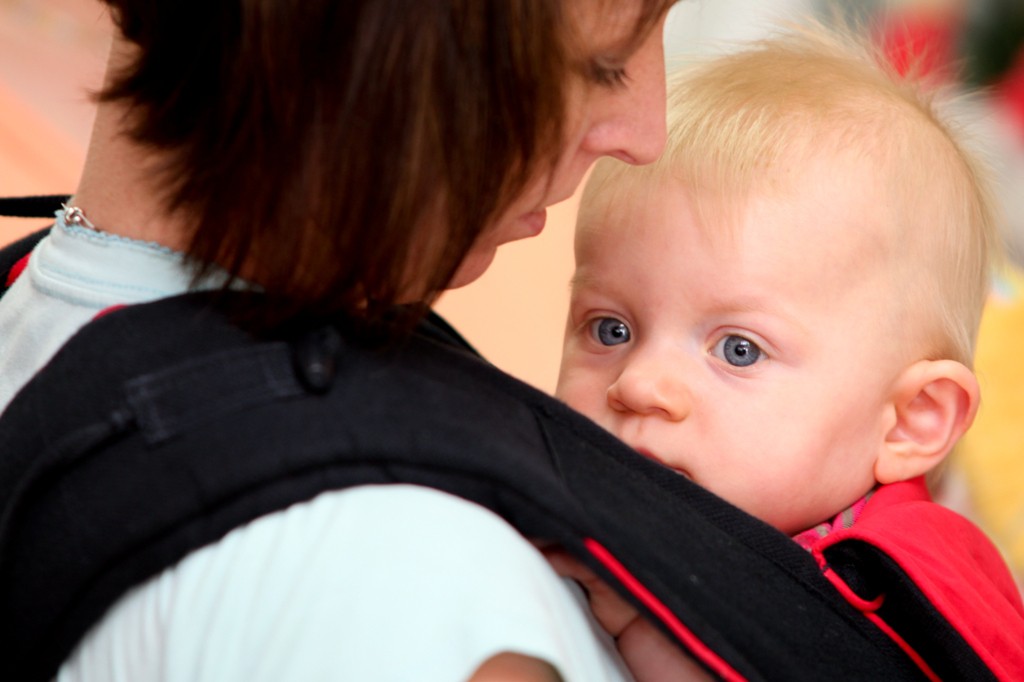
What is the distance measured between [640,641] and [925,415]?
0.43 m

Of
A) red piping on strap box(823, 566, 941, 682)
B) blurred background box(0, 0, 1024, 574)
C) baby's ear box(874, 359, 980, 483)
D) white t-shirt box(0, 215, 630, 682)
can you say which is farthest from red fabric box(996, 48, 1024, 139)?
white t-shirt box(0, 215, 630, 682)

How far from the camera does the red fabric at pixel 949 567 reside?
91 centimetres

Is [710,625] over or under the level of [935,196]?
under

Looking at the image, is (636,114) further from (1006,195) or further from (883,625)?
(1006,195)

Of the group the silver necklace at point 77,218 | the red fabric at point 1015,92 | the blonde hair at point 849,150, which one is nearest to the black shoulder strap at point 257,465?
the silver necklace at point 77,218

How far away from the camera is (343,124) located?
0.69 meters

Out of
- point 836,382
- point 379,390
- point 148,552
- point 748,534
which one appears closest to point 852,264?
point 836,382

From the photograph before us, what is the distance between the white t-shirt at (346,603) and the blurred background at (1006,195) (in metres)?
1.11

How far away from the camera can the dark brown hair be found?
675 millimetres

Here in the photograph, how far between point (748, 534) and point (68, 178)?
243cm

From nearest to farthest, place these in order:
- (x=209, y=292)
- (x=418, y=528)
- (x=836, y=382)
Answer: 1. (x=418, y=528)
2. (x=209, y=292)
3. (x=836, y=382)

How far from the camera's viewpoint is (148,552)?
0.68 m

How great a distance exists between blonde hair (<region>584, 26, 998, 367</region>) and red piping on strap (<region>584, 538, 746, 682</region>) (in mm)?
413

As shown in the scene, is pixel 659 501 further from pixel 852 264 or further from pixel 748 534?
pixel 852 264
